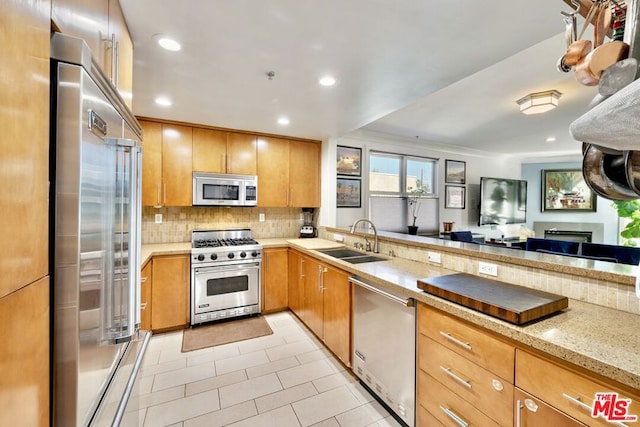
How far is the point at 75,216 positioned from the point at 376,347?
1811 millimetres

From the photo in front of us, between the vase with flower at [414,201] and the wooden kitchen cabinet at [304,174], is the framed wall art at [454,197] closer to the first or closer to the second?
the vase with flower at [414,201]

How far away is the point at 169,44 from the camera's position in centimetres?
166

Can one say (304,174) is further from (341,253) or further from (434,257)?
(434,257)

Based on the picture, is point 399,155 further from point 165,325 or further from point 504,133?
point 165,325

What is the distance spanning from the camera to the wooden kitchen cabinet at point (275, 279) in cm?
349

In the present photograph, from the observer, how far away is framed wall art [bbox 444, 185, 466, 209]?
537cm

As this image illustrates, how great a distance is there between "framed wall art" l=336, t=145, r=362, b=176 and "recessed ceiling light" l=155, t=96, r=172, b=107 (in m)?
2.31

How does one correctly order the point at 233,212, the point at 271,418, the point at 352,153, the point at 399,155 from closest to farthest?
the point at 271,418, the point at 233,212, the point at 352,153, the point at 399,155

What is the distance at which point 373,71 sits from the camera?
198cm

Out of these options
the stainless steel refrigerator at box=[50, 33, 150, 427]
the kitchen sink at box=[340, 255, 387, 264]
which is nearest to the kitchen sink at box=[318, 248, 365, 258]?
the kitchen sink at box=[340, 255, 387, 264]

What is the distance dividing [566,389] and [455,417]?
22.4 inches

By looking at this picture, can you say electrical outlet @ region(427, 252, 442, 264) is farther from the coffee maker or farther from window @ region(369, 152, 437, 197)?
window @ region(369, 152, 437, 197)

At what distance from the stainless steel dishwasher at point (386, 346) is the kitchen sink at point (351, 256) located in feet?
1.23

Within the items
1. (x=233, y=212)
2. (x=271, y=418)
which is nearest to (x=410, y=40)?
(x=271, y=418)
